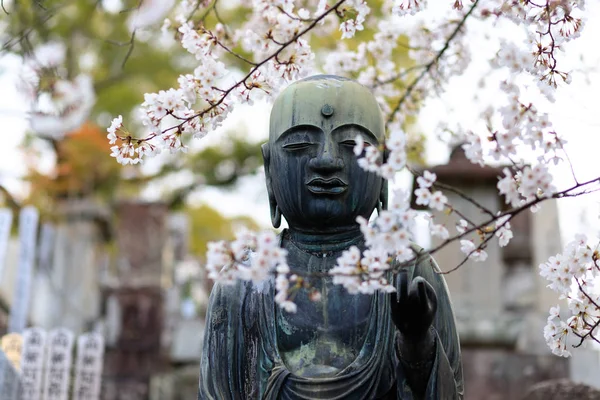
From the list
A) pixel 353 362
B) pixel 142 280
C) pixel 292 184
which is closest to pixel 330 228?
pixel 292 184

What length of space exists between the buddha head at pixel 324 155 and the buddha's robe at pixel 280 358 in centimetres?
42

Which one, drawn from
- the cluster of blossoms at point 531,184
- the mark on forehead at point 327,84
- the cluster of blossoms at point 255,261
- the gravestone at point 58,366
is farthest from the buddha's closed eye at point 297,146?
the gravestone at point 58,366

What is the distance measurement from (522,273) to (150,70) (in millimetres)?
11768

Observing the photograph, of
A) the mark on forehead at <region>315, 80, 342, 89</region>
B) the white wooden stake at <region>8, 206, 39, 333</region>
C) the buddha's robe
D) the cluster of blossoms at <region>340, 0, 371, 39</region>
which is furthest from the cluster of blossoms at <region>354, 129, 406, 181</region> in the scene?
the white wooden stake at <region>8, 206, 39, 333</region>

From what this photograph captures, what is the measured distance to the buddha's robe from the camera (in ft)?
13.9

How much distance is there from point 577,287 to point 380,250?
131 centimetres

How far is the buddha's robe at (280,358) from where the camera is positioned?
166 inches

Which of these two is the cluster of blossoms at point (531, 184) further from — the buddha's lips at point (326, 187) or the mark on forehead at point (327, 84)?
the mark on forehead at point (327, 84)

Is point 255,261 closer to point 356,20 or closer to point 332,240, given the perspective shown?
point 332,240

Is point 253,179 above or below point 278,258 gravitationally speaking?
above

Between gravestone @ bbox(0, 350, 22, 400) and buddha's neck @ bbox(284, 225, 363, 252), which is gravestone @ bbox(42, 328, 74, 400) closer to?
gravestone @ bbox(0, 350, 22, 400)

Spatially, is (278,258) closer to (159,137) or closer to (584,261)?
(159,137)

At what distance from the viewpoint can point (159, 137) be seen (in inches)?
185

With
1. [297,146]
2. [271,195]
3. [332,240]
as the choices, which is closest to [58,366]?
[271,195]
